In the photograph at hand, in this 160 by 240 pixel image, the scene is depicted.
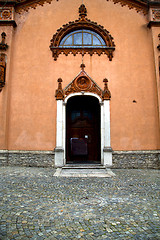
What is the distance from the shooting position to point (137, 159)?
27.0ft

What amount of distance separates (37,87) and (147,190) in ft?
22.4

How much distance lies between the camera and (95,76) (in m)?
8.98

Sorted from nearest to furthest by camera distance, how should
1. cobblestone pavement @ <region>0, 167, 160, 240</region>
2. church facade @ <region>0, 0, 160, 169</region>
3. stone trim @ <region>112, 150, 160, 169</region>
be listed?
1. cobblestone pavement @ <region>0, 167, 160, 240</region>
2. stone trim @ <region>112, 150, 160, 169</region>
3. church facade @ <region>0, 0, 160, 169</region>

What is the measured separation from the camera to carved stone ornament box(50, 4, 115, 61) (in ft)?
30.0

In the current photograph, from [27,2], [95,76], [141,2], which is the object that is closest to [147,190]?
[95,76]

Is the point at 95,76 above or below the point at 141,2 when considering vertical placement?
below

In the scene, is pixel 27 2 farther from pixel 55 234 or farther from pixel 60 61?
pixel 55 234

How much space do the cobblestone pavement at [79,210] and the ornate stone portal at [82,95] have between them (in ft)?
9.44

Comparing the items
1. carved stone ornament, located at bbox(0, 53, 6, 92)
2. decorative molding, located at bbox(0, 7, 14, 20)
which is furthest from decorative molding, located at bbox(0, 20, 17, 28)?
carved stone ornament, located at bbox(0, 53, 6, 92)

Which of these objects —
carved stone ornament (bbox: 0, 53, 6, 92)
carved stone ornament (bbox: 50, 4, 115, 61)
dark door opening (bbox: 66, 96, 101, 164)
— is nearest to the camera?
carved stone ornament (bbox: 0, 53, 6, 92)

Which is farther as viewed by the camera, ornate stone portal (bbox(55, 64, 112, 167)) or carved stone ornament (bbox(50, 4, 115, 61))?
carved stone ornament (bbox(50, 4, 115, 61))

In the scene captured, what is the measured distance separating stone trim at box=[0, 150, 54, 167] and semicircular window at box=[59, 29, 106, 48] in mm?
5833

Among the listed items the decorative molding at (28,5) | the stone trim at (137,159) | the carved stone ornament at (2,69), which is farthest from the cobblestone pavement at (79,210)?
the decorative molding at (28,5)

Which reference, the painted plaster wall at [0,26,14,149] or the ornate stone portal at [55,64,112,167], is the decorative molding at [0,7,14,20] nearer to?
the painted plaster wall at [0,26,14,149]
